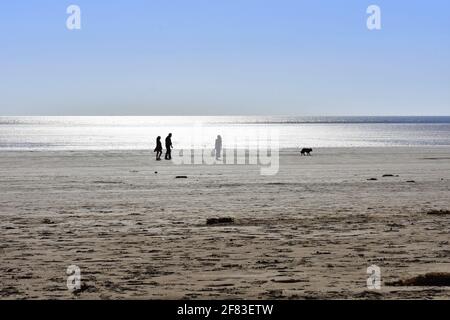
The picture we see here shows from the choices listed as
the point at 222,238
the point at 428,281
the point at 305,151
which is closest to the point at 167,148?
the point at 305,151

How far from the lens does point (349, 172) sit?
35.9 meters

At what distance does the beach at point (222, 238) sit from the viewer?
10570 mm

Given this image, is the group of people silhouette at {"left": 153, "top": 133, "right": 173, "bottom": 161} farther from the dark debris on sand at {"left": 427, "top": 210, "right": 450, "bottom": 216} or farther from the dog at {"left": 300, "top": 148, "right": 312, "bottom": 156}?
the dark debris on sand at {"left": 427, "top": 210, "right": 450, "bottom": 216}

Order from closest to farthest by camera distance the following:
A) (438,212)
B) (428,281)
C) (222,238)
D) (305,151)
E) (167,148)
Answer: (428,281)
(222,238)
(438,212)
(167,148)
(305,151)

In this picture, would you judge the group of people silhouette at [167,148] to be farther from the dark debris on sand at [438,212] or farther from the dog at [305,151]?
the dark debris on sand at [438,212]

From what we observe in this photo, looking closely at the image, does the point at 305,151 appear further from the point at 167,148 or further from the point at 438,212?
the point at 438,212

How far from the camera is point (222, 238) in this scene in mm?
14953

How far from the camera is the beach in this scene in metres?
10.6

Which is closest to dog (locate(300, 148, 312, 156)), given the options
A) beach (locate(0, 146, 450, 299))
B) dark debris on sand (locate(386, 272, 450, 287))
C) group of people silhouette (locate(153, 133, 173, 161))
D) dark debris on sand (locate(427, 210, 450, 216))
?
group of people silhouette (locate(153, 133, 173, 161))

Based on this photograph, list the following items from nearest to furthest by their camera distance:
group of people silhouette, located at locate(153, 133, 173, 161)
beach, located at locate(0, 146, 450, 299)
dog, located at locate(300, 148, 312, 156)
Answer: beach, located at locate(0, 146, 450, 299)
group of people silhouette, located at locate(153, 133, 173, 161)
dog, located at locate(300, 148, 312, 156)

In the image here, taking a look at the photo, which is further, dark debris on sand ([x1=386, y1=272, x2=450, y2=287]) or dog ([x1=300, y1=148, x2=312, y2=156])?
dog ([x1=300, y1=148, x2=312, y2=156])

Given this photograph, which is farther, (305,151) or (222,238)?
(305,151)
